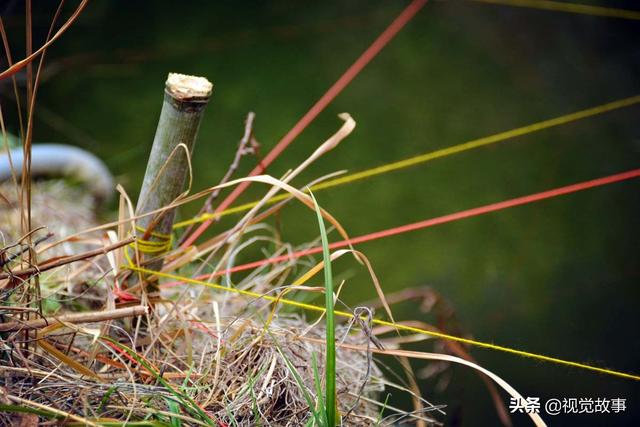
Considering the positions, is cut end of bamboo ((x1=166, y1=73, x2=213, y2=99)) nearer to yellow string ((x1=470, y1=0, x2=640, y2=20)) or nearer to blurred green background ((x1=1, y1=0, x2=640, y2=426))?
blurred green background ((x1=1, y1=0, x2=640, y2=426))

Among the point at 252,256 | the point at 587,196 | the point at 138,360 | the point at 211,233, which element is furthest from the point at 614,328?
the point at 138,360

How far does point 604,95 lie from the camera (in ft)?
8.09

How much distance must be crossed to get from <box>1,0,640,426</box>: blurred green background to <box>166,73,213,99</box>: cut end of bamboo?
1356mm

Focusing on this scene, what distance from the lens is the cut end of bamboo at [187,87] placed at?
0.75 meters

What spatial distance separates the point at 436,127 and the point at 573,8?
Answer: 72 centimetres

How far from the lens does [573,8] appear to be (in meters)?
2.56

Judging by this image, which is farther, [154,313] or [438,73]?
[438,73]

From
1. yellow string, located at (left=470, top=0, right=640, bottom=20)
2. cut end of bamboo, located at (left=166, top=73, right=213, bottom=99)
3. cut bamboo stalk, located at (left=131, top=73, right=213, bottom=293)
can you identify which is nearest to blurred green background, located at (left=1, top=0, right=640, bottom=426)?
yellow string, located at (left=470, top=0, right=640, bottom=20)

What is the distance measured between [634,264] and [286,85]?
165 cm

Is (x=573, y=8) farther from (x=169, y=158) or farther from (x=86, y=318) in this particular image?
(x=86, y=318)

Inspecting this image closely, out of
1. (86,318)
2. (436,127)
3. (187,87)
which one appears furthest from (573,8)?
(86,318)

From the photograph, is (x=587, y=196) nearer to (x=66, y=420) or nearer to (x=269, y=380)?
(x=269, y=380)

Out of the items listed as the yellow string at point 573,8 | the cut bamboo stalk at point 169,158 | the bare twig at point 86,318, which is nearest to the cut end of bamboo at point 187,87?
the cut bamboo stalk at point 169,158

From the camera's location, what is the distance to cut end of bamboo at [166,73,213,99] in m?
0.75
